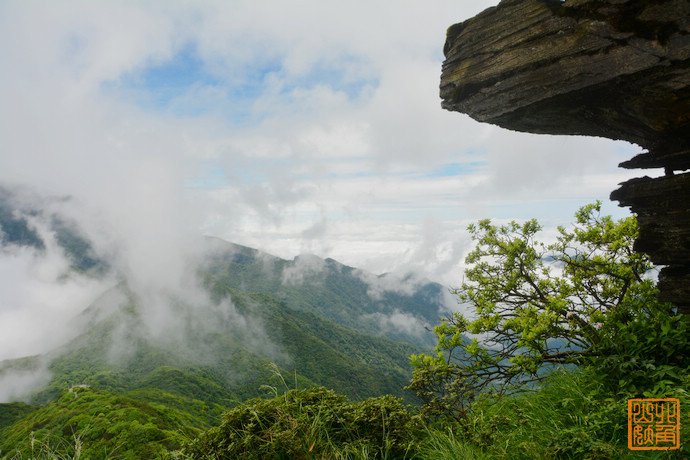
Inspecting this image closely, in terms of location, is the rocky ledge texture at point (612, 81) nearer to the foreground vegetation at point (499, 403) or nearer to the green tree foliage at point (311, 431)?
the foreground vegetation at point (499, 403)

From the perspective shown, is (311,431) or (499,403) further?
(499,403)

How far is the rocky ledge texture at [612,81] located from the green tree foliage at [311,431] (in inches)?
243

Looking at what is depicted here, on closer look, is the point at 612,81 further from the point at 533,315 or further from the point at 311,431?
the point at 311,431

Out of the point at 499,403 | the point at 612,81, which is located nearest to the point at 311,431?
the point at 499,403

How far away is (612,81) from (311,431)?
8176 millimetres

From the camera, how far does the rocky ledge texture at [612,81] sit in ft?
23.5

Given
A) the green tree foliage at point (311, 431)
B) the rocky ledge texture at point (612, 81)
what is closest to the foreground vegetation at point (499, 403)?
the green tree foliage at point (311, 431)

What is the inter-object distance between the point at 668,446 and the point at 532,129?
23.5 ft

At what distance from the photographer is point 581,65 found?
7.85 meters

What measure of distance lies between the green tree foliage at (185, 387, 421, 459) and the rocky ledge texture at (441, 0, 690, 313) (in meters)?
6.18

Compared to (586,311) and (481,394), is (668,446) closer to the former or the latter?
(481,394)

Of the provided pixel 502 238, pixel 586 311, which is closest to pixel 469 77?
pixel 502 238

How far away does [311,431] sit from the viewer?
18.9 ft

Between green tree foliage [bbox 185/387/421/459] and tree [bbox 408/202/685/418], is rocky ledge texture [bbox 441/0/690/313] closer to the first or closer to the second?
tree [bbox 408/202/685/418]
